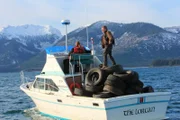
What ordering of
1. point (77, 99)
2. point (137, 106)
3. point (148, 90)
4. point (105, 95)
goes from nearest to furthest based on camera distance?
1. point (137, 106)
2. point (105, 95)
3. point (77, 99)
4. point (148, 90)

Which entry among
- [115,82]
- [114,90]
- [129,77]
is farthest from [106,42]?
[114,90]

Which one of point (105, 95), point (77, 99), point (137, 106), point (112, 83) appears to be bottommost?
point (137, 106)

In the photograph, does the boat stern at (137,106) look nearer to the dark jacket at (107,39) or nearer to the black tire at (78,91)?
the black tire at (78,91)

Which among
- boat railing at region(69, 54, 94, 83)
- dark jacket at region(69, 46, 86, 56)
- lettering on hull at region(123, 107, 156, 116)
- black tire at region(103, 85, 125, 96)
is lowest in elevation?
lettering on hull at region(123, 107, 156, 116)

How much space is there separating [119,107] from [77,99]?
2108mm

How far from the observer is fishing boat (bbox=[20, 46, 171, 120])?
15023 mm

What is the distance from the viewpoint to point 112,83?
15578mm

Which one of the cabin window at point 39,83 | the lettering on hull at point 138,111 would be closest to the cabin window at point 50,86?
the cabin window at point 39,83

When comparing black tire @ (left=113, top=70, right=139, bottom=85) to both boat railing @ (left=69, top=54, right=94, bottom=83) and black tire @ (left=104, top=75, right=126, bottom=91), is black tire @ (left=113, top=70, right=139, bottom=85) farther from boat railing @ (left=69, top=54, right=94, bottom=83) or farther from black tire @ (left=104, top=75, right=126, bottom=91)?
boat railing @ (left=69, top=54, right=94, bottom=83)

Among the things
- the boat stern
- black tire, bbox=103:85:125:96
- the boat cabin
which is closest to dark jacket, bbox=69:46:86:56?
the boat cabin

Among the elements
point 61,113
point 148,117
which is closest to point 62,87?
point 61,113

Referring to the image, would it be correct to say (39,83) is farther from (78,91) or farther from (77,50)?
(78,91)

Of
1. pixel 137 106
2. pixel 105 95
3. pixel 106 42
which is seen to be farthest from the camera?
pixel 106 42

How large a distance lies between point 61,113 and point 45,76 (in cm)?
252
